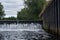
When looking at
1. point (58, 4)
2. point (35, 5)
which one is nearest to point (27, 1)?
point (35, 5)

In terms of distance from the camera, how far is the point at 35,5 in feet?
201

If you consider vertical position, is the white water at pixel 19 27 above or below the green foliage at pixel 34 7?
below

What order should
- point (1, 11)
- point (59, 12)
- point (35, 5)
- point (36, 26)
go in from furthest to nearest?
point (1, 11) → point (35, 5) → point (36, 26) → point (59, 12)

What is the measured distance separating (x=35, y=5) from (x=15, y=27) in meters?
18.0

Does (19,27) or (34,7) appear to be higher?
(34,7)

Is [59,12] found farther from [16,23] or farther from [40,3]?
[40,3]

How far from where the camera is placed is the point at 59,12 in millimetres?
20984

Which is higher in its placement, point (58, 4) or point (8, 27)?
point (58, 4)

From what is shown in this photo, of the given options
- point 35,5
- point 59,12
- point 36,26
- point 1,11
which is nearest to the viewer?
point 59,12

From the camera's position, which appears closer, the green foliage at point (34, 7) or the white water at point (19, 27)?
the white water at point (19, 27)

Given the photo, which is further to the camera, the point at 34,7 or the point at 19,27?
the point at 34,7

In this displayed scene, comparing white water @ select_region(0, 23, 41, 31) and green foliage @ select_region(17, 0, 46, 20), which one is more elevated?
green foliage @ select_region(17, 0, 46, 20)

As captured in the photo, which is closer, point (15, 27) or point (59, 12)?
point (59, 12)

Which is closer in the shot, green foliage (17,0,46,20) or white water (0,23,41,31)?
white water (0,23,41,31)
